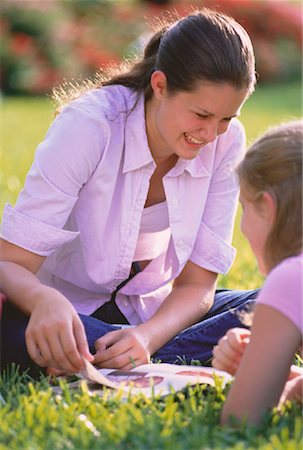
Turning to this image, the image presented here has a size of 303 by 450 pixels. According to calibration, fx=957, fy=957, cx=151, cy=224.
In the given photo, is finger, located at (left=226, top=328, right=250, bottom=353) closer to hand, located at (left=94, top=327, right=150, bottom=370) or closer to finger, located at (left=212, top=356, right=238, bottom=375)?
finger, located at (left=212, top=356, right=238, bottom=375)

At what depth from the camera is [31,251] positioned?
3.03 m

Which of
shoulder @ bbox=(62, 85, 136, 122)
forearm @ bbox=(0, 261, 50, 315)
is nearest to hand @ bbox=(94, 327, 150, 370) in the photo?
forearm @ bbox=(0, 261, 50, 315)

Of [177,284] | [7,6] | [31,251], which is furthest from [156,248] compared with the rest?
[7,6]

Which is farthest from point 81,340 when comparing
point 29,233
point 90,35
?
point 90,35

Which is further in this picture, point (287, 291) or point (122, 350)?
point (122, 350)

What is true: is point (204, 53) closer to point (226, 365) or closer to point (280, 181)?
point (280, 181)

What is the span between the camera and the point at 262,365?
7.64 feet

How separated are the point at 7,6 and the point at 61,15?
2.79 ft

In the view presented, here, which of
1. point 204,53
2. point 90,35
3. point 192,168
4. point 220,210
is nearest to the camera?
point 204,53

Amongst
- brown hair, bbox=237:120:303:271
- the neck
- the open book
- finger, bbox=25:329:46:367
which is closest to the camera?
brown hair, bbox=237:120:303:271

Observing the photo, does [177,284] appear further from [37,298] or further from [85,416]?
[85,416]

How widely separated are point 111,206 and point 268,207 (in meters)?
0.87

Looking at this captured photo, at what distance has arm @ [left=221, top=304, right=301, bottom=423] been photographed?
91.0 inches

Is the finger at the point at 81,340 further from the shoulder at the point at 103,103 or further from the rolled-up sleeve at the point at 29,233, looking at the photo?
the shoulder at the point at 103,103
